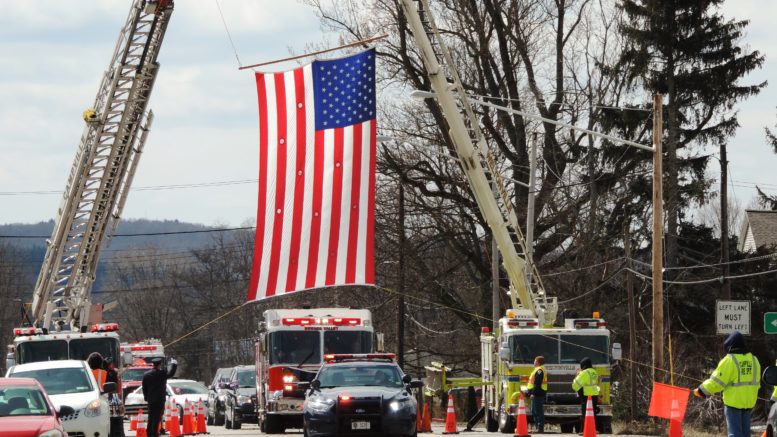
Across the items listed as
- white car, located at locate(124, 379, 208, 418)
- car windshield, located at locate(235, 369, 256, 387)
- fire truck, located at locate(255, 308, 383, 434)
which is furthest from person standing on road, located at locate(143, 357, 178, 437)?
car windshield, located at locate(235, 369, 256, 387)

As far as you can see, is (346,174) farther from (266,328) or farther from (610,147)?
(610,147)

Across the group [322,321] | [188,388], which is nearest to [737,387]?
[322,321]

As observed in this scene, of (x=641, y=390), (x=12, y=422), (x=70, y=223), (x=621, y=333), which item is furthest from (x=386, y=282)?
(x=12, y=422)

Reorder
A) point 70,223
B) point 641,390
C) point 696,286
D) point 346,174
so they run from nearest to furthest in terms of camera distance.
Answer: point 346,174 → point 70,223 → point 641,390 → point 696,286

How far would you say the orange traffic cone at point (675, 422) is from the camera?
17.3 metres

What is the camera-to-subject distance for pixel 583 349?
26.9m

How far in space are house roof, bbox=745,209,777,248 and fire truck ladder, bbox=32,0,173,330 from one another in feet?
113

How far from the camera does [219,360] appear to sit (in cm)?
9494

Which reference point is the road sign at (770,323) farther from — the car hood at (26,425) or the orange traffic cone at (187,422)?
the car hood at (26,425)

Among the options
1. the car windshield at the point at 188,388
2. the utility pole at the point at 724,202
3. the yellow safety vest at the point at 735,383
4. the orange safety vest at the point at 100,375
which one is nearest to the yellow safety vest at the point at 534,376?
the orange safety vest at the point at 100,375

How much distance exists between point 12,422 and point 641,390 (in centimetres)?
2115

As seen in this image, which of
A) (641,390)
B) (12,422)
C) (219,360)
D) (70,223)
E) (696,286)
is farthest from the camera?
(219,360)

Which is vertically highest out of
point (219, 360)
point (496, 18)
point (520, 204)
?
point (496, 18)

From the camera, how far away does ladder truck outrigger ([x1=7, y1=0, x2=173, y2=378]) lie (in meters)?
28.3
